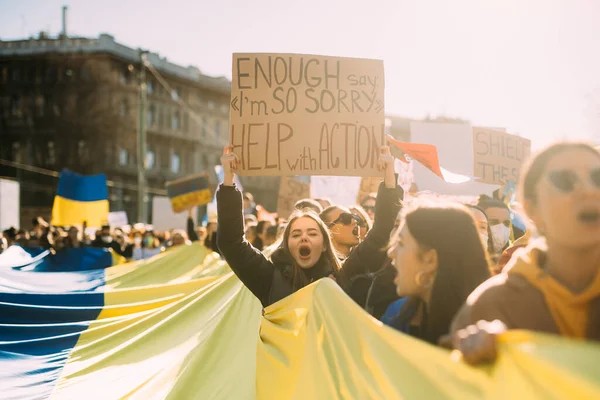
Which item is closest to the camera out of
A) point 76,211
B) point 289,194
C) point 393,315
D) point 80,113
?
point 393,315

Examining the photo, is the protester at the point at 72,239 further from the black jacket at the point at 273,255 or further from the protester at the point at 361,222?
the black jacket at the point at 273,255

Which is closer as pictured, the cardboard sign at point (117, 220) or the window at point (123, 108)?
the cardboard sign at point (117, 220)

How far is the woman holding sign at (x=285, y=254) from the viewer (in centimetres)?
370

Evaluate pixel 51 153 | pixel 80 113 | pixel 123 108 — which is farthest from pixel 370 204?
pixel 51 153

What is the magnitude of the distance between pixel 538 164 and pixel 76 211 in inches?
511

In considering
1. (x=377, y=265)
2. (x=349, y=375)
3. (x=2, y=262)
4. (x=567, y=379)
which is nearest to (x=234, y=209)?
(x=377, y=265)

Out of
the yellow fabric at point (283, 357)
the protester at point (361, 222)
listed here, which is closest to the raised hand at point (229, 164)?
the yellow fabric at point (283, 357)

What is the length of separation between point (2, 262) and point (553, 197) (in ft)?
26.8

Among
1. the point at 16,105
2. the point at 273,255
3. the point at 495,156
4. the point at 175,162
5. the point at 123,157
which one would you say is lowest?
the point at 273,255

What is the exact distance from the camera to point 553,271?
1822mm

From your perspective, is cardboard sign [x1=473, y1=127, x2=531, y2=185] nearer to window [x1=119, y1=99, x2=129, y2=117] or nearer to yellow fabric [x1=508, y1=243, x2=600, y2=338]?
yellow fabric [x1=508, y1=243, x2=600, y2=338]

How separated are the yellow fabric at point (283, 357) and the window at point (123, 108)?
3921cm

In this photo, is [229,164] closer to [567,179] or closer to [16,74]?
[567,179]

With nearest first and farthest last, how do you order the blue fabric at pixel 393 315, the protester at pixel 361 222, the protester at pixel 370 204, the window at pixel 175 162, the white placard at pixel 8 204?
the blue fabric at pixel 393 315 < the protester at pixel 361 222 < the protester at pixel 370 204 < the white placard at pixel 8 204 < the window at pixel 175 162
